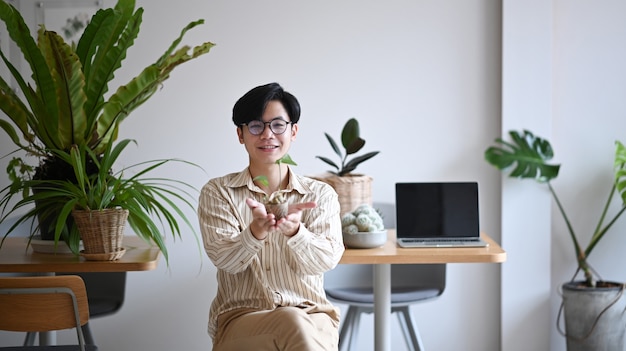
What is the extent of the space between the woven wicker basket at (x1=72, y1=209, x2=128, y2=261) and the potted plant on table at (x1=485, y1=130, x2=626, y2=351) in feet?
6.56

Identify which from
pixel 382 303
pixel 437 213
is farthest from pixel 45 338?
pixel 437 213

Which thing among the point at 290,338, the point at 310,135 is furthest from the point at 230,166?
the point at 290,338

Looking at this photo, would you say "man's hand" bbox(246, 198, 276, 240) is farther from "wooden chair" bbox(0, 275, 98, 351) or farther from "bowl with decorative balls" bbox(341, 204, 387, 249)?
"bowl with decorative balls" bbox(341, 204, 387, 249)

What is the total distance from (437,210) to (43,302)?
151 centimetres

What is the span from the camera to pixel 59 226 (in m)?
2.78

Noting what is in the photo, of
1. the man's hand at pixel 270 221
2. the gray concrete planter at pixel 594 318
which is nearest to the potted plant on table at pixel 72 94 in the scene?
the man's hand at pixel 270 221

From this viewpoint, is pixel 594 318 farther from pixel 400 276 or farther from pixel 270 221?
pixel 270 221

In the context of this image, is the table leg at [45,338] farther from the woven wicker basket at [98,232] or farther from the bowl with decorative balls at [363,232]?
the bowl with decorative balls at [363,232]

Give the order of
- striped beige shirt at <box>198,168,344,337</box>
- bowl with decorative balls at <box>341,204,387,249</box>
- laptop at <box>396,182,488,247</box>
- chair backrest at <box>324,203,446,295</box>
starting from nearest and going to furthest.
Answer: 1. striped beige shirt at <box>198,168,344,337</box>
2. bowl with decorative balls at <box>341,204,387,249</box>
3. laptop at <box>396,182,488,247</box>
4. chair backrest at <box>324,203,446,295</box>

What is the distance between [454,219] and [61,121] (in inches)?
→ 60.0

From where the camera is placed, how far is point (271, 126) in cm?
264

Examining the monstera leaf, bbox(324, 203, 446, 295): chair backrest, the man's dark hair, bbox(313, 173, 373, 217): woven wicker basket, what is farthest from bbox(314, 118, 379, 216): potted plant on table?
the monstera leaf

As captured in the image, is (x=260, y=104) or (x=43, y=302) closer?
(x=43, y=302)

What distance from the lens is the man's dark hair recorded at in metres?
2.62
